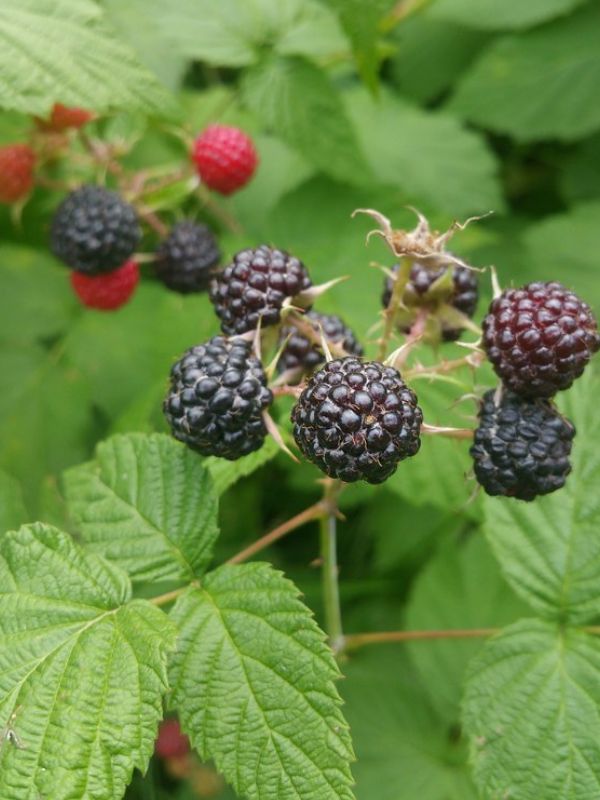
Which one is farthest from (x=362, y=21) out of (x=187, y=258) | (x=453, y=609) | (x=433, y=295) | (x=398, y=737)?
(x=398, y=737)

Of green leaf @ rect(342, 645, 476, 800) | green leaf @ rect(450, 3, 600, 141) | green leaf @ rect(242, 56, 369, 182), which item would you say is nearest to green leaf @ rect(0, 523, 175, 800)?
green leaf @ rect(342, 645, 476, 800)

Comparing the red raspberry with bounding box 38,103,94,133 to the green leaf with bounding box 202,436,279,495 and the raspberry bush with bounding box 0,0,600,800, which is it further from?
the green leaf with bounding box 202,436,279,495

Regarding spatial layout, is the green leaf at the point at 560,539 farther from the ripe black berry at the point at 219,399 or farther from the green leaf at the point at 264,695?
the ripe black berry at the point at 219,399

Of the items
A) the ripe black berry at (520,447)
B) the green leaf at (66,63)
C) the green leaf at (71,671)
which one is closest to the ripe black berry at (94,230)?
the green leaf at (66,63)

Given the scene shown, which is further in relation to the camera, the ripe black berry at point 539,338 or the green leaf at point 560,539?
the green leaf at point 560,539

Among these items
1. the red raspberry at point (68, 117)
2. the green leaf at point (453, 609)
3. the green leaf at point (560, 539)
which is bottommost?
the green leaf at point (453, 609)

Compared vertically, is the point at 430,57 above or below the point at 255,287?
below

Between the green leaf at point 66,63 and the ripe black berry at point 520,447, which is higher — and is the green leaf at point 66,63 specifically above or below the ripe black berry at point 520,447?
above

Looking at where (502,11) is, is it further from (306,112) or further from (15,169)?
(15,169)
